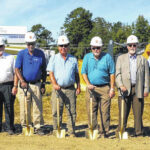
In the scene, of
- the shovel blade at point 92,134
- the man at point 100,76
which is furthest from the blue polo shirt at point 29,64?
the shovel blade at point 92,134

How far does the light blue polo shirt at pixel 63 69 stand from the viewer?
6.13 m

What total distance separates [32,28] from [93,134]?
2599 inches

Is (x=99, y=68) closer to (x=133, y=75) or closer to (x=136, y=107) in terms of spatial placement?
(x=133, y=75)

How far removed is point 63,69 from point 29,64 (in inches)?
28.8

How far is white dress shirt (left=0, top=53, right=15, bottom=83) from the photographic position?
6484 mm

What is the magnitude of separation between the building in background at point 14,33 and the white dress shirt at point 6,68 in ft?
214

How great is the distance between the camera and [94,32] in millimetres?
53969

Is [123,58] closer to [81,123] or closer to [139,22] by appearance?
[81,123]

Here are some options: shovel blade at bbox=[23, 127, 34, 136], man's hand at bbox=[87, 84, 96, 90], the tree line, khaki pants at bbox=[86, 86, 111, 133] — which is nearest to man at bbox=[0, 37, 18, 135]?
shovel blade at bbox=[23, 127, 34, 136]

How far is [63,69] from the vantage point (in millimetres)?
6125

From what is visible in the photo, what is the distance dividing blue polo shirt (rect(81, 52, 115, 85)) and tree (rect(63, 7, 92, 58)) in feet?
170

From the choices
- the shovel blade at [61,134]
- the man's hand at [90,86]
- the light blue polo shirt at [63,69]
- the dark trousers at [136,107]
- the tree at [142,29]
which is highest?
the tree at [142,29]

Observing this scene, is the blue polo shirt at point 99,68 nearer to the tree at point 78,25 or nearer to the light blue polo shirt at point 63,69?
the light blue polo shirt at point 63,69

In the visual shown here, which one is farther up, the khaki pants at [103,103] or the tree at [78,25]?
the tree at [78,25]
